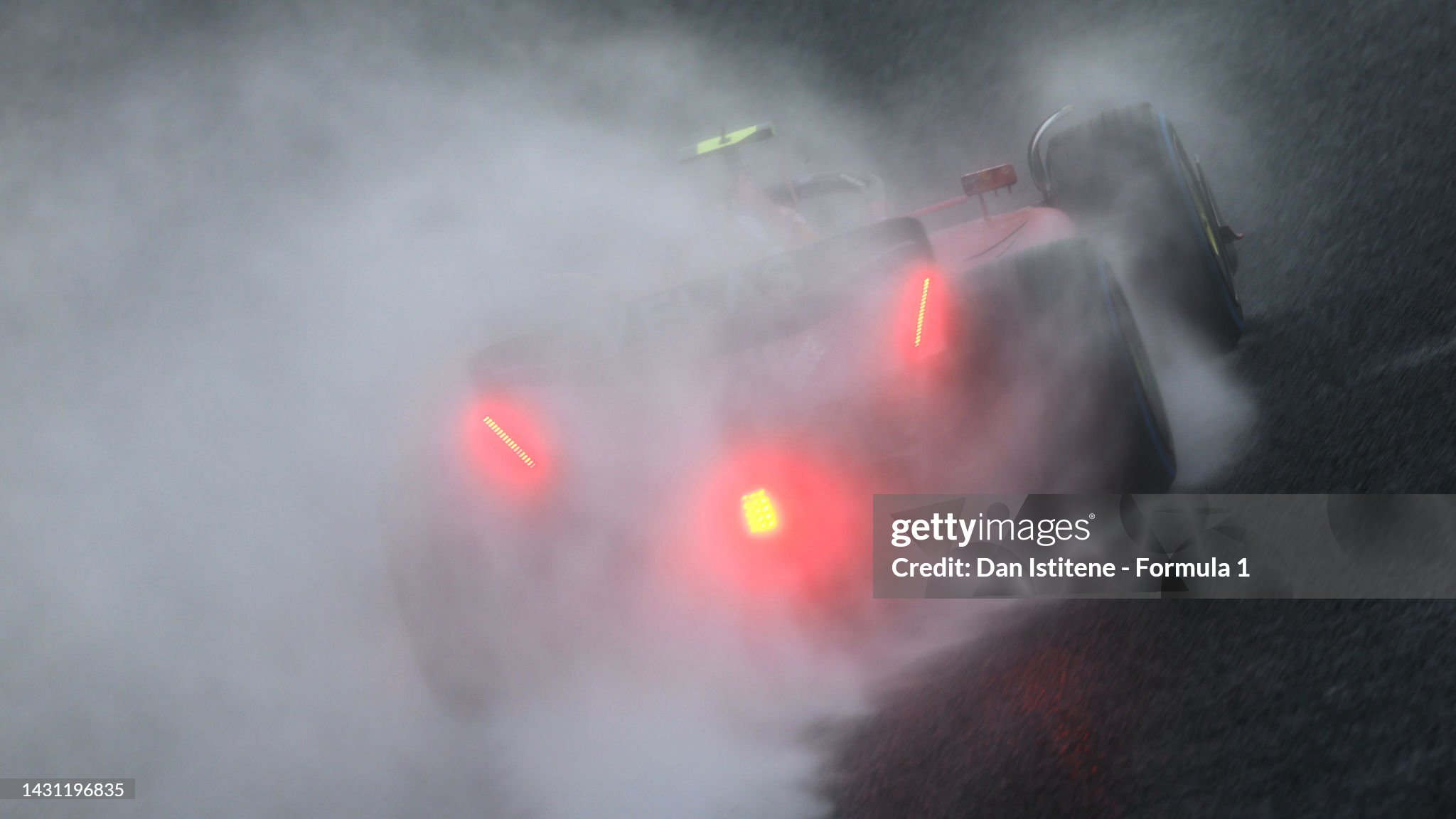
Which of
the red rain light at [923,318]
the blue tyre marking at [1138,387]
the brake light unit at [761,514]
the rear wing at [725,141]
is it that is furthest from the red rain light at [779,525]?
the rear wing at [725,141]

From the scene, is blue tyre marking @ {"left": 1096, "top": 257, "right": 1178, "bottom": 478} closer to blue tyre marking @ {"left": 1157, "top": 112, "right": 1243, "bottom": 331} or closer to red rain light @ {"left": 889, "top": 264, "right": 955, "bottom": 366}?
red rain light @ {"left": 889, "top": 264, "right": 955, "bottom": 366}

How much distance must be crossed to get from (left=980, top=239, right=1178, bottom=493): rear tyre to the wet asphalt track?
32cm

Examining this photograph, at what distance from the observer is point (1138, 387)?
3021 millimetres

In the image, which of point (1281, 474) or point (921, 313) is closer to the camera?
point (921, 313)

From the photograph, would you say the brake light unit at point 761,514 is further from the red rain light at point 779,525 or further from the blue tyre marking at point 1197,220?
the blue tyre marking at point 1197,220

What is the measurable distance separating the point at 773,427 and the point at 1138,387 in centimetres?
84

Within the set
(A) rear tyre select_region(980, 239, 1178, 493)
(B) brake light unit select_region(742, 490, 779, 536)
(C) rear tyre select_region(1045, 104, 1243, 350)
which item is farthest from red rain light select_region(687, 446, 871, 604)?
(C) rear tyre select_region(1045, 104, 1243, 350)

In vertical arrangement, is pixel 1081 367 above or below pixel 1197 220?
below

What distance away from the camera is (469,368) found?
3.01 metres

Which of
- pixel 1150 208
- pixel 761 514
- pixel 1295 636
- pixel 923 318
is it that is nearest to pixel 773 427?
pixel 761 514

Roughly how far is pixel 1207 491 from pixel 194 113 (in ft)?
15.6

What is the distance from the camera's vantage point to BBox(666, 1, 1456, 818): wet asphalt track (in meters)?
2.07

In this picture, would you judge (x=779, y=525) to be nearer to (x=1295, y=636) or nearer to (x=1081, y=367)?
(x=1081, y=367)

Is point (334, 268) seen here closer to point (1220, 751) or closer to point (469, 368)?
point (469, 368)
